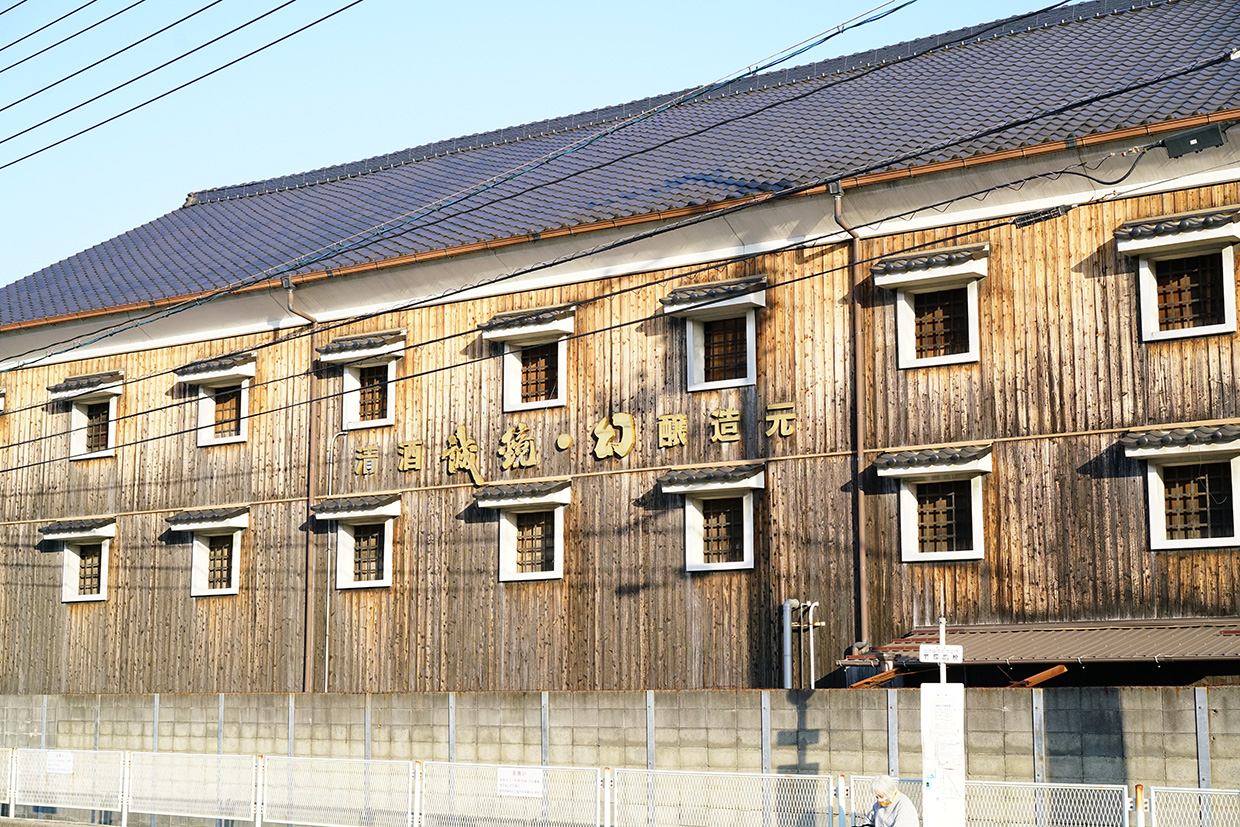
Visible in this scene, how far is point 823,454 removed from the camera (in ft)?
80.9

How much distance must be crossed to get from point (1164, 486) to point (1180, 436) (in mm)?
1093

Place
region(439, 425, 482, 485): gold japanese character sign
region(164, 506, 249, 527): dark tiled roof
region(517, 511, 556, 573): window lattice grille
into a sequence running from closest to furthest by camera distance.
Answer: region(517, 511, 556, 573): window lattice grille
region(439, 425, 482, 485): gold japanese character sign
region(164, 506, 249, 527): dark tiled roof

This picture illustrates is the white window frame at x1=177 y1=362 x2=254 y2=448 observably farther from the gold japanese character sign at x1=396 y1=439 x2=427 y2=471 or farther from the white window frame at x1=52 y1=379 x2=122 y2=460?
the gold japanese character sign at x1=396 y1=439 x2=427 y2=471

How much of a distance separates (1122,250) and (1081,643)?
594 cm

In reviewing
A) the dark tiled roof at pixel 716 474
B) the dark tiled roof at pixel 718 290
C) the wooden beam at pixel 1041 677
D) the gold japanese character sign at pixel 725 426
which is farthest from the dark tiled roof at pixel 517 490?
the wooden beam at pixel 1041 677

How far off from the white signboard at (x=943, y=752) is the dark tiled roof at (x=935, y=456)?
27.6 feet

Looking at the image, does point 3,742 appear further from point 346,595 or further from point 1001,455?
point 1001,455

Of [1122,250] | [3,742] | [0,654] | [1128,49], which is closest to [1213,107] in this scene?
[1122,250]

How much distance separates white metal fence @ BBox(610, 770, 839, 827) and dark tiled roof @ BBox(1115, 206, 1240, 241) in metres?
9.78

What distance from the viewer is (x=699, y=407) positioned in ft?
84.8

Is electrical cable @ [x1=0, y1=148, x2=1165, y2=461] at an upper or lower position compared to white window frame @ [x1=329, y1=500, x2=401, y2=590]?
upper

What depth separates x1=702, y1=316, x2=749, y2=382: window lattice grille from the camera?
2592 centimetres

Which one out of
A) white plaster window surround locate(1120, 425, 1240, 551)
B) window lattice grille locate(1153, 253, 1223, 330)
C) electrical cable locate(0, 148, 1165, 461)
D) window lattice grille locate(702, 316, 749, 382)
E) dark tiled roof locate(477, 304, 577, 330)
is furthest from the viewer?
dark tiled roof locate(477, 304, 577, 330)

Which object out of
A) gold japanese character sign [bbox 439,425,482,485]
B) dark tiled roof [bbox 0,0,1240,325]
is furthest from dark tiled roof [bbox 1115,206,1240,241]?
gold japanese character sign [bbox 439,425,482,485]
